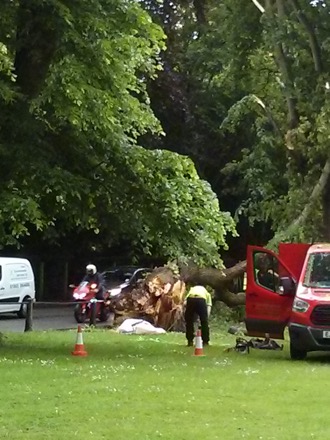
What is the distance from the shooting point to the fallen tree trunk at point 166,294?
86.2ft

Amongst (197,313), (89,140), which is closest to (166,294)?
(197,313)

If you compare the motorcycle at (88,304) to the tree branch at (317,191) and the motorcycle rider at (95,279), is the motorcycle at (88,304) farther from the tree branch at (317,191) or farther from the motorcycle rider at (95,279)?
the tree branch at (317,191)

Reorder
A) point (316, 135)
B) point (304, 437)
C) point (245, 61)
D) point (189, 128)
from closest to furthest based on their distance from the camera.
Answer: point (304, 437) → point (316, 135) → point (245, 61) → point (189, 128)

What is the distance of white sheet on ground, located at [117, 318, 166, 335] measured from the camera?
2386cm

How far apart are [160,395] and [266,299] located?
6.83m

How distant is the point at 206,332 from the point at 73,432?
10.8 m

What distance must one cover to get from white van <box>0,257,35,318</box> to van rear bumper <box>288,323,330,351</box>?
15.6m

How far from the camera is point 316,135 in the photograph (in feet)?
85.4

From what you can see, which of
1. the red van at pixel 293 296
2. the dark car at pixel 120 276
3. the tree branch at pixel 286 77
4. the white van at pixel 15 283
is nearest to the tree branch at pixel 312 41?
the tree branch at pixel 286 77

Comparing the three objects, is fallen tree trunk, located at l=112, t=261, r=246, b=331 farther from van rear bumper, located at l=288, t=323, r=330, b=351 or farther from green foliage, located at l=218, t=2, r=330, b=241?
van rear bumper, located at l=288, t=323, r=330, b=351

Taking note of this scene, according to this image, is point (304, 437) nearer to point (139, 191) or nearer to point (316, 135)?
point (139, 191)

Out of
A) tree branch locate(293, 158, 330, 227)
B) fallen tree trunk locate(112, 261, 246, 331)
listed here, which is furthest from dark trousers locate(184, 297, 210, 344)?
tree branch locate(293, 158, 330, 227)

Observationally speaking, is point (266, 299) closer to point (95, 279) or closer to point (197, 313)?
point (197, 313)

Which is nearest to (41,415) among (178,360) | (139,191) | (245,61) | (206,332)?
(178,360)
